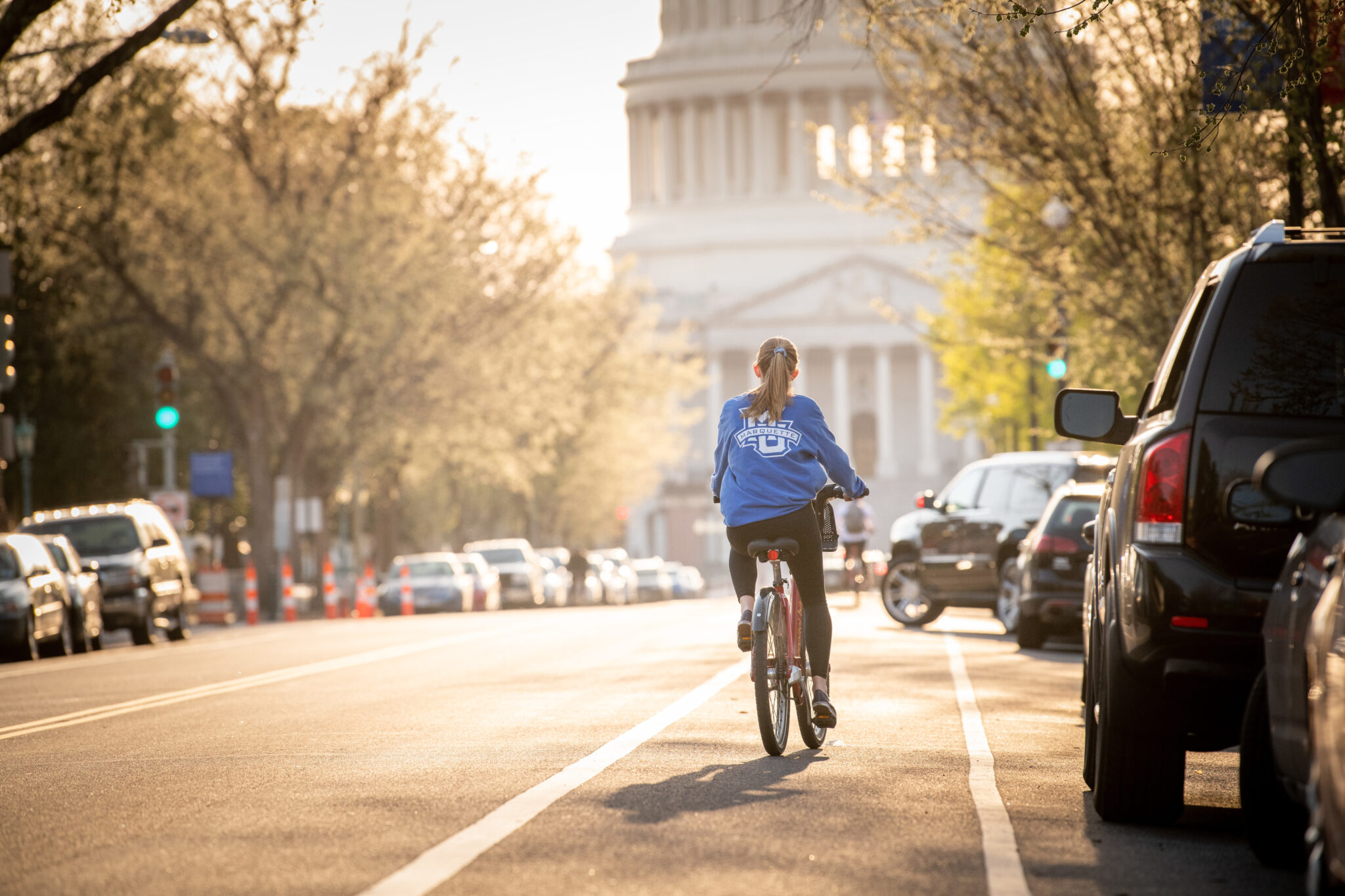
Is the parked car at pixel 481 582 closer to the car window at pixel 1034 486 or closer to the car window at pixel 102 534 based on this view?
the car window at pixel 102 534

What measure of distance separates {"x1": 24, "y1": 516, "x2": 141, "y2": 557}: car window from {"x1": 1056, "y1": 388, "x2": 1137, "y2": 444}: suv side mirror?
19174mm

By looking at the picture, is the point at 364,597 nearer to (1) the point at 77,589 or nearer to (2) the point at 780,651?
(1) the point at 77,589

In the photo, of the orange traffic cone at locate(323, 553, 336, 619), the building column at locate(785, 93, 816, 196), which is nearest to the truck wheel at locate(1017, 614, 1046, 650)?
the orange traffic cone at locate(323, 553, 336, 619)

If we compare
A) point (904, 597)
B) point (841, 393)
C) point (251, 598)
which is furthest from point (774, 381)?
point (841, 393)

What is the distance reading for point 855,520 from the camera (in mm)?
32781

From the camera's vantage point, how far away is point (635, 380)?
65.4 metres

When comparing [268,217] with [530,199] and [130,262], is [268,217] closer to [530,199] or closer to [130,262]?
[130,262]

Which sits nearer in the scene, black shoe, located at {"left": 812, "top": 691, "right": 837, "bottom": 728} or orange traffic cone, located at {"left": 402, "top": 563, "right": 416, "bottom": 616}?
black shoe, located at {"left": 812, "top": 691, "right": 837, "bottom": 728}

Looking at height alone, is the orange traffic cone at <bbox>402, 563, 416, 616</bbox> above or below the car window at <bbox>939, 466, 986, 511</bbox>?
below

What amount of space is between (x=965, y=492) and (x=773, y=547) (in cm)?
1389

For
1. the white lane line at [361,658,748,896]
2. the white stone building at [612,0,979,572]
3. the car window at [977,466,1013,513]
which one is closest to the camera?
the white lane line at [361,658,748,896]

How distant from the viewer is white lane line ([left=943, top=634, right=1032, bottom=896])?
6172 millimetres

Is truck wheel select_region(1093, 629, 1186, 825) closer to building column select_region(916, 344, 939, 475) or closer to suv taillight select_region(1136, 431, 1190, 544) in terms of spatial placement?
suv taillight select_region(1136, 431, 1190, 544)

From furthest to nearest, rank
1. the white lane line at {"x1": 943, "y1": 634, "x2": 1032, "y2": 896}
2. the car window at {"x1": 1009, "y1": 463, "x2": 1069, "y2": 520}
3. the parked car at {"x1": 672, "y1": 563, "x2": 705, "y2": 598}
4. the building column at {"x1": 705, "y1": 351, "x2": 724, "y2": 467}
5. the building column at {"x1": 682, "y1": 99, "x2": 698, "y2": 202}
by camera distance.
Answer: the building column at {"x1": 682, "y1": 99, "x2": 698, "y2": 202}
the building column at {"x1": 705, "y1": 351, "x2": 724, "y2": 467}
the parked car at {"x1": 672, "y1": 563, "x2": 705, "y2": 598}
the car window at {"x1": 1009, "y1": 463, "x2": 1069, "y2": 520}
the white lane line at {"x1": 943, "y1": 634, "x2": 1032, "y2": 896}
